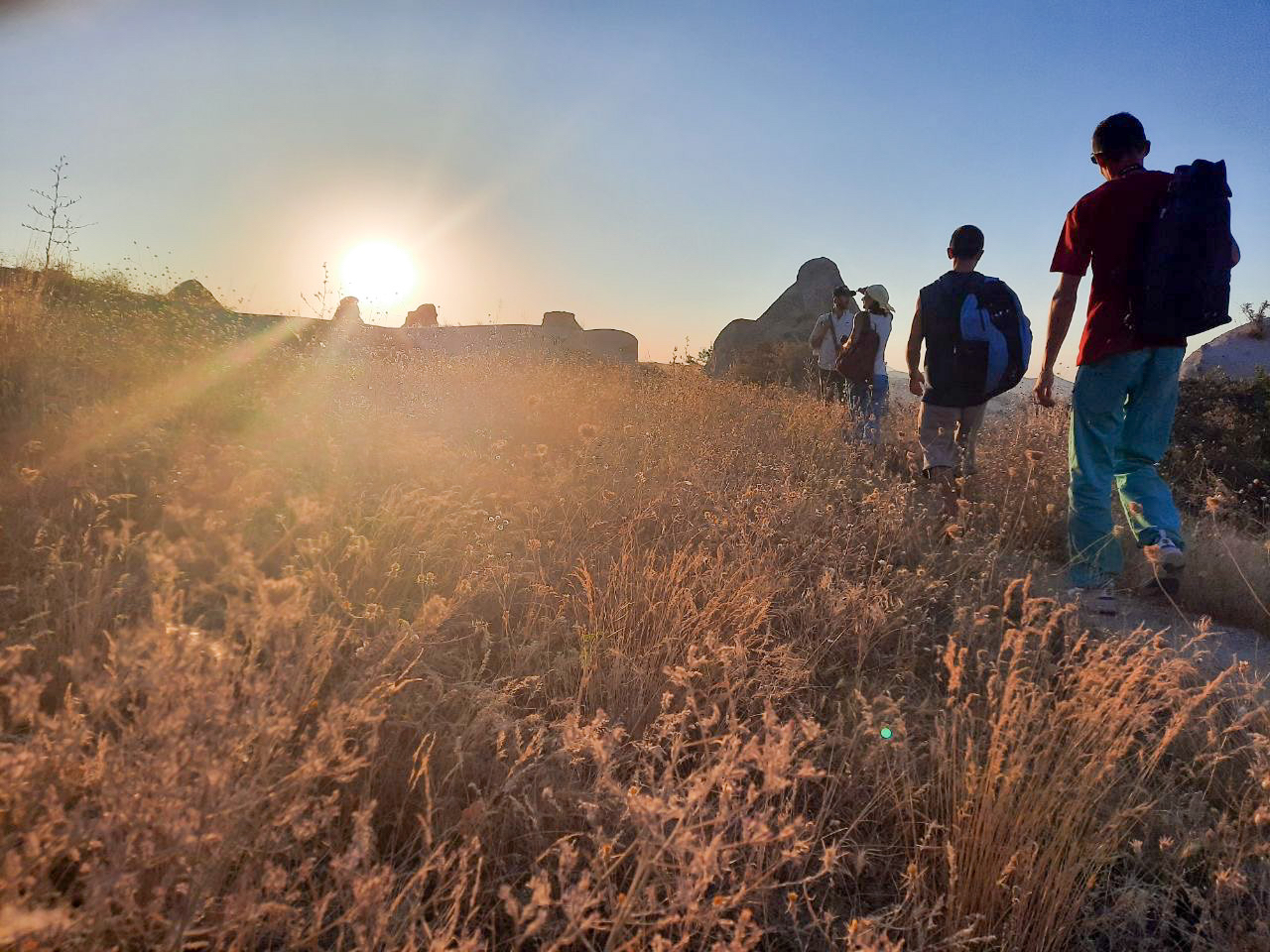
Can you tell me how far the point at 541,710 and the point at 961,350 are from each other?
3.74 meters

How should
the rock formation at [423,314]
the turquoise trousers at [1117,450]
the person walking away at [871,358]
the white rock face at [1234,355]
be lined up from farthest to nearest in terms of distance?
the rock formation at [423,314] < the white rock face at [1234,355] < the person walking away at [871,358] < the turquoise trousers at [1117,450]

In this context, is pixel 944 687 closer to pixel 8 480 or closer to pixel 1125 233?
pixel 1125 233

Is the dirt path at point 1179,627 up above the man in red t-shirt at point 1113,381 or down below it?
below

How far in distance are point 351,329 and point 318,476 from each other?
8867mm

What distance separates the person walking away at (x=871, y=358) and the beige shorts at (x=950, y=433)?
208 centimetres

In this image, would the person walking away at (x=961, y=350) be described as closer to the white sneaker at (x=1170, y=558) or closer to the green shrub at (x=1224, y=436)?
the white sneaker at (x=1170, y=558)

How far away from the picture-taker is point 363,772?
175 cm

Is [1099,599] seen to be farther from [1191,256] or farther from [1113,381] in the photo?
[1191,256]

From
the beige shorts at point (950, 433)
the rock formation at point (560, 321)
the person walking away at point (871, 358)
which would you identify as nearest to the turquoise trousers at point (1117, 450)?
the beige shorts at point (950, 433)

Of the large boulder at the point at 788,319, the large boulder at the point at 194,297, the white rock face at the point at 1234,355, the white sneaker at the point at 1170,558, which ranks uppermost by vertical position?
the large boulder at the point at 788,319

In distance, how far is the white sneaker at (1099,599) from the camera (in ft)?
11.1

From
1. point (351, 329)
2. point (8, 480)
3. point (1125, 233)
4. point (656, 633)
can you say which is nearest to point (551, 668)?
point (656, 633)

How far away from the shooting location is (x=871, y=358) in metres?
7.03

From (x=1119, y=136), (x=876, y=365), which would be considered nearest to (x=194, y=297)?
(x=876, y=365)
